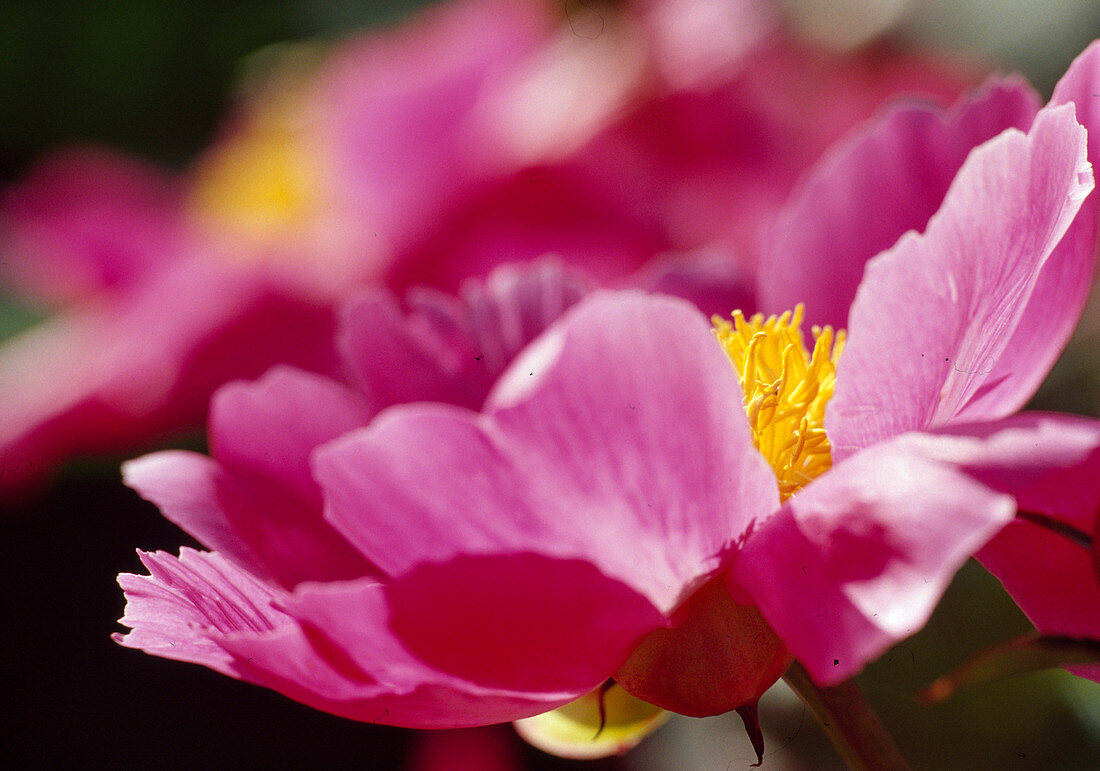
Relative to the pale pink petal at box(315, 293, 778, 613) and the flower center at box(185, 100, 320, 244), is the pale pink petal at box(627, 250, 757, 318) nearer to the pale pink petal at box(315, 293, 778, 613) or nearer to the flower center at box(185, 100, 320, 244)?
the pale pink petal at box(315, 293, 778, 613)

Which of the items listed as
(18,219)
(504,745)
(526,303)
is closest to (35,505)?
(18,219)

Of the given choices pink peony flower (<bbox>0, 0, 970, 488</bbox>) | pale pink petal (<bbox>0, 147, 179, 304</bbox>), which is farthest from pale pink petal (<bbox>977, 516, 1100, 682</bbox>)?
pale pink petal (<bbox>0, 147, 179, 304</bbox>)

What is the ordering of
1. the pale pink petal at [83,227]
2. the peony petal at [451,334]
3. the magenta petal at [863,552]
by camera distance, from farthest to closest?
the pale pink petal at [83,227]
the peony petal at [451,334]
the magenta petal at [863,552]

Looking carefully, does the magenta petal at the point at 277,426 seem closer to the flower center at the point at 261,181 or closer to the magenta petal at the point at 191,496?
the magenta petal at the point at 191,496

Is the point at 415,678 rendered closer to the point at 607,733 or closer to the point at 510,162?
the point at 607,733

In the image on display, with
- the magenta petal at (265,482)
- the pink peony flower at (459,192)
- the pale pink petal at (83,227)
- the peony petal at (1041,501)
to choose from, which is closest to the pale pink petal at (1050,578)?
the peony petal at (1041,501)

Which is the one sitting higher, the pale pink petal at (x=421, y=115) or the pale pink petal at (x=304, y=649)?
the pale pink petal at (x=421, y=115)

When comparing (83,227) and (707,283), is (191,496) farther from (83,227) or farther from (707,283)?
(83,227)
